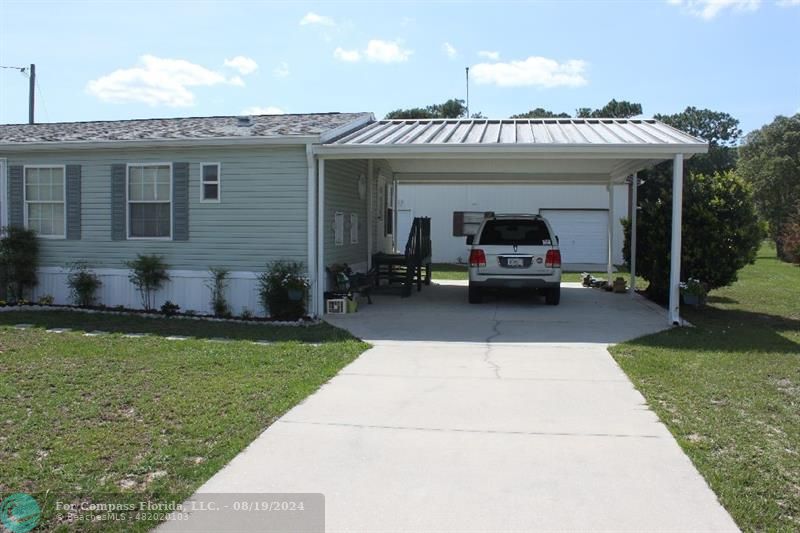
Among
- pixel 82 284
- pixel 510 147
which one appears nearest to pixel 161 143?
pixel 82 284

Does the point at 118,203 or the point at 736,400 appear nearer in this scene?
the point at 736,400

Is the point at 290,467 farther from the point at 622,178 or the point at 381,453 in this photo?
the point at 622,178

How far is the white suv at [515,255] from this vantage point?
41.8 feet

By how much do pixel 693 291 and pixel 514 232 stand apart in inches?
129

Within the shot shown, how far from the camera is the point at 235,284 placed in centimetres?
1216

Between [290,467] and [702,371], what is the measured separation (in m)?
5.00

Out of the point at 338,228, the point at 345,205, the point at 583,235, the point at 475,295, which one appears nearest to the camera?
the point at 338,228

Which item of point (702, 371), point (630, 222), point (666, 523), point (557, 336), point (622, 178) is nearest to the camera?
point (666, 523)

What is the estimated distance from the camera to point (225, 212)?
1216 cm

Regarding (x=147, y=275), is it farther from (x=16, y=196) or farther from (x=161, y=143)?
(x=16, y=196)

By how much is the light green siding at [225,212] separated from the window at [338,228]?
4.75 feet

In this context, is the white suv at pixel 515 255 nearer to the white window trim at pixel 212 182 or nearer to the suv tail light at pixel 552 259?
the suv tail light at pixel 552 259

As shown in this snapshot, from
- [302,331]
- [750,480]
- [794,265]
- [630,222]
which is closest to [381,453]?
[750,480]

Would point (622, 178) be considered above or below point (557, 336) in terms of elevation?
above
